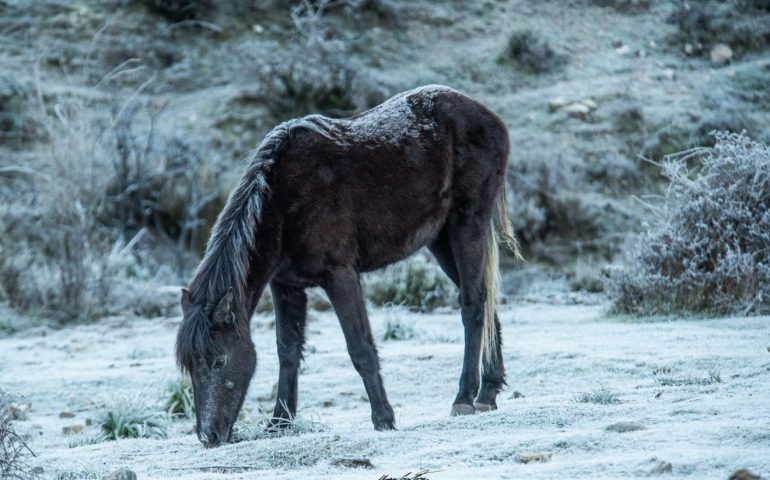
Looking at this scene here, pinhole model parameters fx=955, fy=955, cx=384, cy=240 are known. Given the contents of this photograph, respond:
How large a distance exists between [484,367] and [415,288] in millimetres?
6007

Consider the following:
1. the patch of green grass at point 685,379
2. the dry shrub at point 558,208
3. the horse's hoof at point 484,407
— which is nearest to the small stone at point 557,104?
the dry shrub at point 558,208

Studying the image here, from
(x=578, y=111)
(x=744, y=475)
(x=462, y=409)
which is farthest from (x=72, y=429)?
(x=578, y=111)

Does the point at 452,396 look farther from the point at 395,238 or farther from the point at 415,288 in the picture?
the point at 415,288

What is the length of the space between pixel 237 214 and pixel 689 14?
19.3 metres

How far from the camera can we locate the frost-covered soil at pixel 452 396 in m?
4.06

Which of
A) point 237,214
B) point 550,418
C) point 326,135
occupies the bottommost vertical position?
point 550,418

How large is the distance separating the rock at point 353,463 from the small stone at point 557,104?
16575 mm

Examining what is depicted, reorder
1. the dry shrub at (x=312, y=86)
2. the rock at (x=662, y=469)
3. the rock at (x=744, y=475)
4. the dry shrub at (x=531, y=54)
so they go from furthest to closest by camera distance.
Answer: the dry shrub at (x=531, y=54), the dry shrub at (x=312, y=86), the rock at (x=662, y=469), the rock at (x=744, y=475)

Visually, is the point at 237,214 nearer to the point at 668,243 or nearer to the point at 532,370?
the point at 532,370

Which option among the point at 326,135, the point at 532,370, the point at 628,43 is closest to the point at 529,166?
the point at 628,43

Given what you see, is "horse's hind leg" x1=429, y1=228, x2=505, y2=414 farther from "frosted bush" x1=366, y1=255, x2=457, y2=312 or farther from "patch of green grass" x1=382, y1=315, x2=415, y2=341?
"frosted bush" x1=366, y1=255, x2=457, y2=312

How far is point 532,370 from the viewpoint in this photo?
7.59 metres

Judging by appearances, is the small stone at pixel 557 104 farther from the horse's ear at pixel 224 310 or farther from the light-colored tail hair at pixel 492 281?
the horse's ear at pixel 224 310

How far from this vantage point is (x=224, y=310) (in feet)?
17.9
